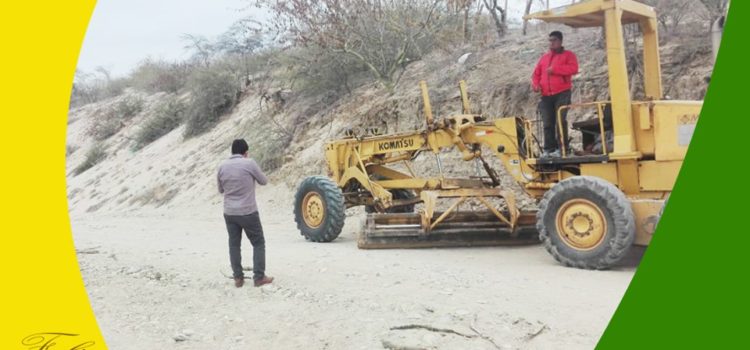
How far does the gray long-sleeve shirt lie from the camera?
22.6ft

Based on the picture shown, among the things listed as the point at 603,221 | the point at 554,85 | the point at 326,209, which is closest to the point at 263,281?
the point at 326,209

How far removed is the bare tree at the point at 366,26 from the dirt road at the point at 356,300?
984 cm

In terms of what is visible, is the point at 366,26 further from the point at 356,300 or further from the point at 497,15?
the point at 356,300

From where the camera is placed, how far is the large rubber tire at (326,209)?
9859 millimetres

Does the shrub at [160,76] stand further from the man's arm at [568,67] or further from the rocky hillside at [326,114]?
the man's arm at [568,67]

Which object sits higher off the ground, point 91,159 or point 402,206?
point 91,159

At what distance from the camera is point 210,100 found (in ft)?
84.6

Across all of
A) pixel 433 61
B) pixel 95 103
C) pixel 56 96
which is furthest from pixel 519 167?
pixel 95 103

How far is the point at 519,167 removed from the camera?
841cm

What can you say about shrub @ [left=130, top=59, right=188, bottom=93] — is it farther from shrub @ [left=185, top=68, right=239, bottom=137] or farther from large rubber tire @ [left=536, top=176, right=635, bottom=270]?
large rubber tire @ [left=536, top=176, right=635, bottom=270]

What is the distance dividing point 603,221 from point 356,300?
269 cm

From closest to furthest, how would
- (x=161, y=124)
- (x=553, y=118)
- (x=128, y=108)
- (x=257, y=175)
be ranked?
(x=257, y=175) < (x=553, y=118) < (x=161, y=124) < (x=128, y=108)

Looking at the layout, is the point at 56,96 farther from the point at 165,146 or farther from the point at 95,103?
the point at 95,103

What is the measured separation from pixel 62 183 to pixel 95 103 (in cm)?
4044
